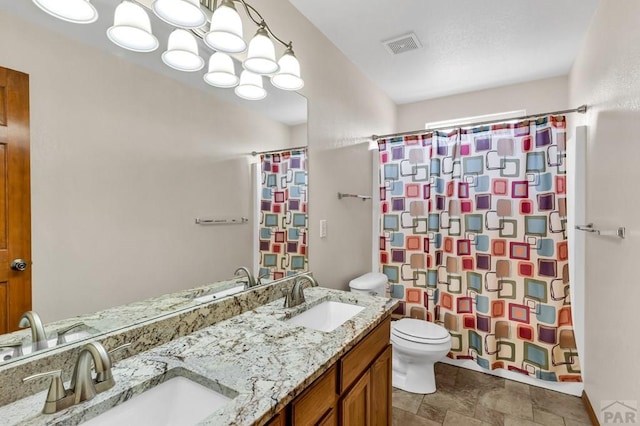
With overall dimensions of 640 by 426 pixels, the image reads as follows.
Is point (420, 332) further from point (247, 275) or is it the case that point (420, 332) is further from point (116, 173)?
point (116, 173)

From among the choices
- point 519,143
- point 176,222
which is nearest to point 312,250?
point 176,222

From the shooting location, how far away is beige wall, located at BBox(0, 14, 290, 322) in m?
0.84

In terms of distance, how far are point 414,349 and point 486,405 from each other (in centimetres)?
59

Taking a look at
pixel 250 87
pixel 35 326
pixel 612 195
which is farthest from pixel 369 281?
pixel 35 326

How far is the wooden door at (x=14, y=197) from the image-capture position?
30.1 inches

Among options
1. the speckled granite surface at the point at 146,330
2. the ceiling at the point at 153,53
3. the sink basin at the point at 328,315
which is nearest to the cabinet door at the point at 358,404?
the sink basin at the point at 328,315

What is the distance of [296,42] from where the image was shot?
6.08 ft

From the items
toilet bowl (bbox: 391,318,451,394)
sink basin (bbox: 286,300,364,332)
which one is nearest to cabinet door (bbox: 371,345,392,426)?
A: sink basin (bbox: 286,300,364,332)

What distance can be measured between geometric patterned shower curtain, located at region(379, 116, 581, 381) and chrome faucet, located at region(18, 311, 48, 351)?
2360 mm

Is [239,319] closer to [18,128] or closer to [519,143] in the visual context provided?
[18,128]

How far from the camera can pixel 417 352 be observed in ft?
6.65

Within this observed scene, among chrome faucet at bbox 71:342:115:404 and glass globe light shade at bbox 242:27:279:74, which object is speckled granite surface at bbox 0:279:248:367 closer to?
chrome faucet at bbox 71:342:115:404

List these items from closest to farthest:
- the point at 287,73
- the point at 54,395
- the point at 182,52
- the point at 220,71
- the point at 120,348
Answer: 1. the point at 54,395
2. the point at 120,348
3. the point at 182,52
4. the point at 220,71
5. the point at 287,73

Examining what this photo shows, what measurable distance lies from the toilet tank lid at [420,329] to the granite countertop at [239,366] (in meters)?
0.96
